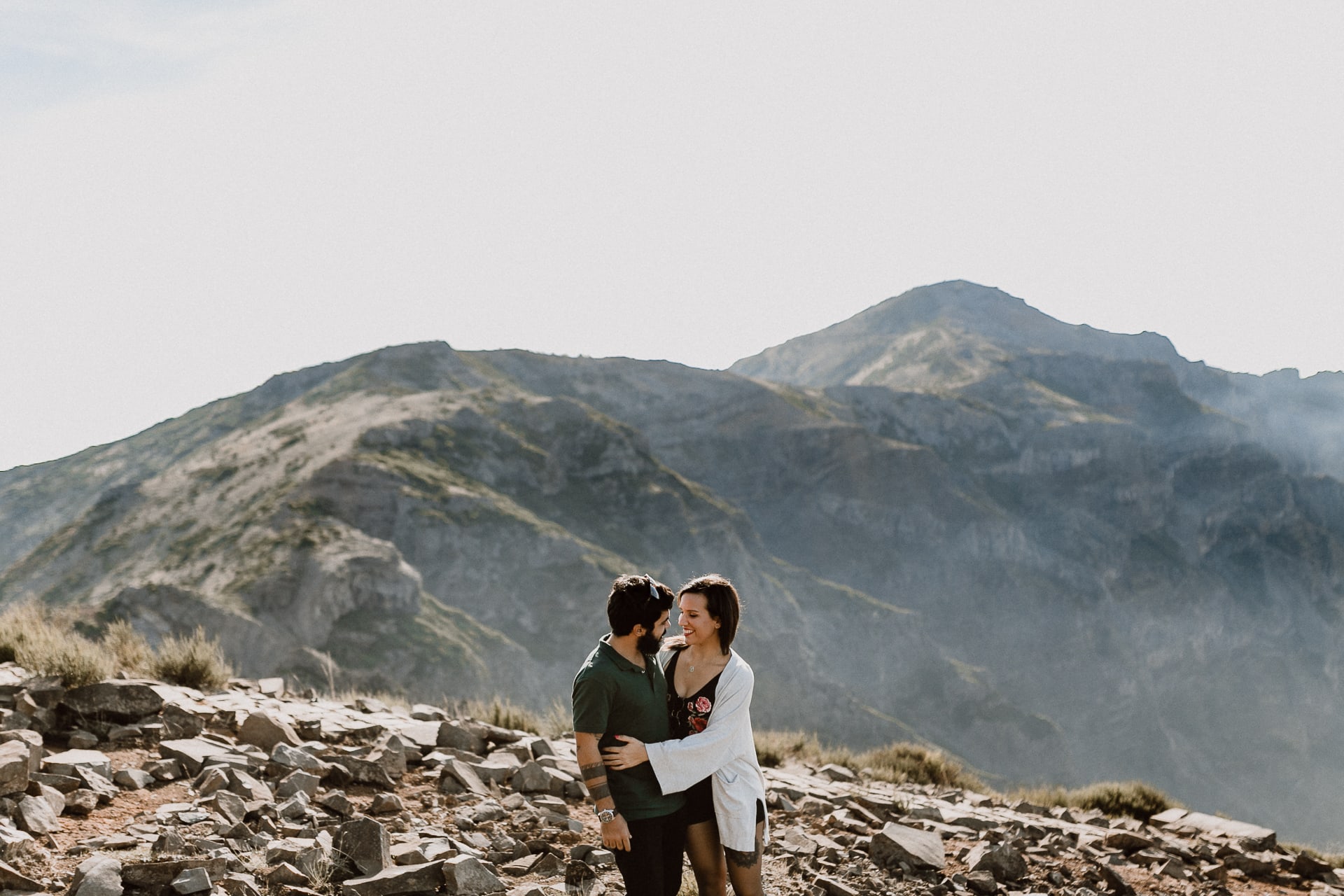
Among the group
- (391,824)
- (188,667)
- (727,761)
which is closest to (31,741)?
(391,824)

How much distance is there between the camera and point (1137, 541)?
18400 cm

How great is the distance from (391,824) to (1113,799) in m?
10.8

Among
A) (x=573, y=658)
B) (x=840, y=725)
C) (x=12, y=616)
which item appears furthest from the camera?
(x=840, y=725)

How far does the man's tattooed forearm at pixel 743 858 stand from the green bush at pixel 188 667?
8428 millimetres

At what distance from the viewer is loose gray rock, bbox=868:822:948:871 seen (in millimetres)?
7891

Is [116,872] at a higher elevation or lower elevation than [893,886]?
higher

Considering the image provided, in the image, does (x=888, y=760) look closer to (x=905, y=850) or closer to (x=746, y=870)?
(x=905, y=850)

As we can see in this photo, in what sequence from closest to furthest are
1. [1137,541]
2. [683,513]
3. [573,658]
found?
[573,658] → [683,513] → [1137,541]

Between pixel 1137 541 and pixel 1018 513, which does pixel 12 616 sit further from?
pixel 1137 541

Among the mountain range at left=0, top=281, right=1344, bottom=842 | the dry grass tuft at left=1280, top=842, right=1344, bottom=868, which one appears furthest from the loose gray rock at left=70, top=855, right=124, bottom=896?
the mountain range at left=0, top=281, right=1344, bottom=842

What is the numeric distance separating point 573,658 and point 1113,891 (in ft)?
270

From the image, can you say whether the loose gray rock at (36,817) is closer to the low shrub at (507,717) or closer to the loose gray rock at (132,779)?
the loose gray rock at (132,779)

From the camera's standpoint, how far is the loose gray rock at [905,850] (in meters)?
7.89

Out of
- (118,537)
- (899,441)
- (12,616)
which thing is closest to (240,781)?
(12,616)
